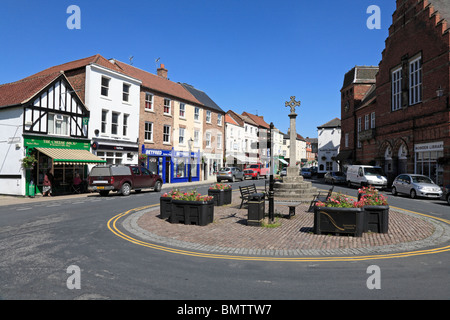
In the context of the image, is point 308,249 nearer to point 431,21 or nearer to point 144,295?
point 144,295

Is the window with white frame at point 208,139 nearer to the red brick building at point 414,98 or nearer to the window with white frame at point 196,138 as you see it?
the window with white frame at point 196,138

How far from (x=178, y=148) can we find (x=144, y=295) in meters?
30.2

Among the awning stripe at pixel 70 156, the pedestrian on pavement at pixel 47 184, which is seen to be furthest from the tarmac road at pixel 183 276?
the pedestrian on pavement at pixel 47 184

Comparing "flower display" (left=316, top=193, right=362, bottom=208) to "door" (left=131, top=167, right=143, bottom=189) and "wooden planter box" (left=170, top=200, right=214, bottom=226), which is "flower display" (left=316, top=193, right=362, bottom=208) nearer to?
"wooden planter box" (left=170, top=200, right=214, bottom=226)

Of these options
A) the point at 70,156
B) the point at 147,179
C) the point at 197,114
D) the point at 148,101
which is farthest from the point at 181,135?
the point at 70,156

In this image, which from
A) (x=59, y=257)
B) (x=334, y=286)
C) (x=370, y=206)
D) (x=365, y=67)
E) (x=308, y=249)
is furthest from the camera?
(x=365, y=67)

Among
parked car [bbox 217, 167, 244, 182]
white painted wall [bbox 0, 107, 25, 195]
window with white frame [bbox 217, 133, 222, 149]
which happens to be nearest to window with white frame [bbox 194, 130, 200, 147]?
window with white frame [bbox 217, 133, 222, 149]

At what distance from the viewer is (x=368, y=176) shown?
24984mm

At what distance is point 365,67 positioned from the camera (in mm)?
40906

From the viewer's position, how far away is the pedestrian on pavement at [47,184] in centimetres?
1930

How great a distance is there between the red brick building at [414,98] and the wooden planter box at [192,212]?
1964 cm

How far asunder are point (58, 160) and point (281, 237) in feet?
51.4

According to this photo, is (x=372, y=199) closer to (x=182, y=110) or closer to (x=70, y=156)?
(x=70, y=156)
